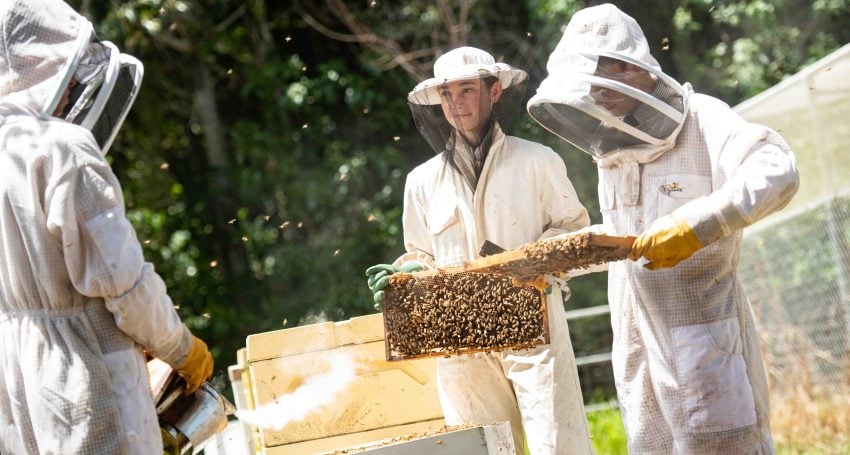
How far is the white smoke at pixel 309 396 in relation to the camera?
176 inches

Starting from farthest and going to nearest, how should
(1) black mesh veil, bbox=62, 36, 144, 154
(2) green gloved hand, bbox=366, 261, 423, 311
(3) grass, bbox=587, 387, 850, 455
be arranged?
(3) grass, bbox=587, 387, 850, 455, (2) green gloved hand, bbox=366, 261, 423, 311, (1) black mesh veil, bbox=62, 36, 144, 154

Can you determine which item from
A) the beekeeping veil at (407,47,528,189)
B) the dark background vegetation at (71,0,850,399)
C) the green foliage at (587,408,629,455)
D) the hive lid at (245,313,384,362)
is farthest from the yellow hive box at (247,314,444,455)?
the dark background vegetation at (71,0,850,399)

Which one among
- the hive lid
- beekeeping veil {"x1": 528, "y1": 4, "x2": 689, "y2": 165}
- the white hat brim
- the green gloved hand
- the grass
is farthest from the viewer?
the grass

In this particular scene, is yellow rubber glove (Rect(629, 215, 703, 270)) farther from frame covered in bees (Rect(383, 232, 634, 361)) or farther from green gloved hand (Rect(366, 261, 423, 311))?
green gloved hand (Rect(366, 261, 423, 311))

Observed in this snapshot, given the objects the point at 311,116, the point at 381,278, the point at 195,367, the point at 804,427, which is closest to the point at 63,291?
the point at 195,367

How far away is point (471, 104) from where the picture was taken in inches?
176

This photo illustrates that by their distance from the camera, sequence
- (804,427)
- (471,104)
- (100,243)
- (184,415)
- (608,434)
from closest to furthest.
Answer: (100,243) → (184,415) → (471,104) → (804,427) → (608,434)

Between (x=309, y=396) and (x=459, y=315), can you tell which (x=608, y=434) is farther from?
(x=459, y=315)

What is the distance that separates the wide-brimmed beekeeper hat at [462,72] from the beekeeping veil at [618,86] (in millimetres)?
568

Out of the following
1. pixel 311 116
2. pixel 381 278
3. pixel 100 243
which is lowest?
pixel 381 278

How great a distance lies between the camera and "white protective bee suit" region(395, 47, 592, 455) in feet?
13.9

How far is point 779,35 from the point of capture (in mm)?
10102

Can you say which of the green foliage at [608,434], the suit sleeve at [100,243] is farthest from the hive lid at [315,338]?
the green foliage at [608,434]

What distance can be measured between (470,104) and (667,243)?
4.51 ft
